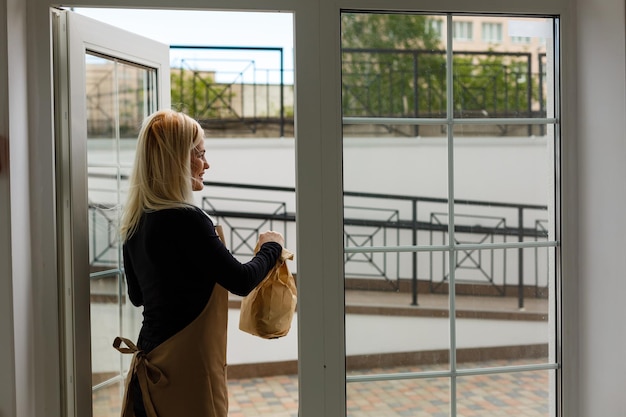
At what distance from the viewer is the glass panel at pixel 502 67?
2518 mm

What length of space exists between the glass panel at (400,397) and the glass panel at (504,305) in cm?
14

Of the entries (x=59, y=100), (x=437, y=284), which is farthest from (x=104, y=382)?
(x=437, y=284)

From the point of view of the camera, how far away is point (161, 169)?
6.93 feet

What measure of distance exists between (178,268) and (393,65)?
3.47 feet

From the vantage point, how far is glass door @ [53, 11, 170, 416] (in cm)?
232

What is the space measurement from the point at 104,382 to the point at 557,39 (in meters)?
2.11

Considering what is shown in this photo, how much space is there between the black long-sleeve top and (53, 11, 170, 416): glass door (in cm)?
37

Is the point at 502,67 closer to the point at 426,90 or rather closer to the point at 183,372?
the point at 426,90

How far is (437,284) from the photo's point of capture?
2.52 meters
